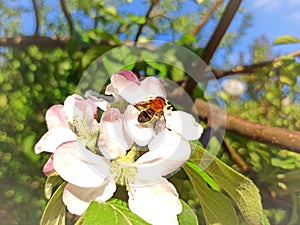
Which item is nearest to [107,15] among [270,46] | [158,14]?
[158,14]

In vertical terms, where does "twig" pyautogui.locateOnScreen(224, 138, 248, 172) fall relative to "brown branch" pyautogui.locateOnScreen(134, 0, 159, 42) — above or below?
below

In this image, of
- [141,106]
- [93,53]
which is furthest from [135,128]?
[93,53]

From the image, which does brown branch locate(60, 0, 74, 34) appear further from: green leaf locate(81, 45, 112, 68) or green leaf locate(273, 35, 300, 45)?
green leaf locate(273, 35, 300, 45)

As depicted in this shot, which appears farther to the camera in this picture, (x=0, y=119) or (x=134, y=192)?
(x=0, y=119)

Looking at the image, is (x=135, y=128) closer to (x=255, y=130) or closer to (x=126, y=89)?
(x=126, y=89)

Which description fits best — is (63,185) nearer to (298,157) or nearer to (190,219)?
(190,219)

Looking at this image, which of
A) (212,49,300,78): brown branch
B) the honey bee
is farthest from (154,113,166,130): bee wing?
(212,49,300,78): brown branch

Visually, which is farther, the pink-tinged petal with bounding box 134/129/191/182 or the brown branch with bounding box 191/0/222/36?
the brown branch with bounding box 191/0/222/36

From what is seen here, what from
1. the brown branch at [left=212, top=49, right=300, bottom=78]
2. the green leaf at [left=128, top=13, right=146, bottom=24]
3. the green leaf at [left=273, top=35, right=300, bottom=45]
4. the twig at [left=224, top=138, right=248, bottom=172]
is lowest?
the twig at [left=224, top=138, right=248, bottom=172]
